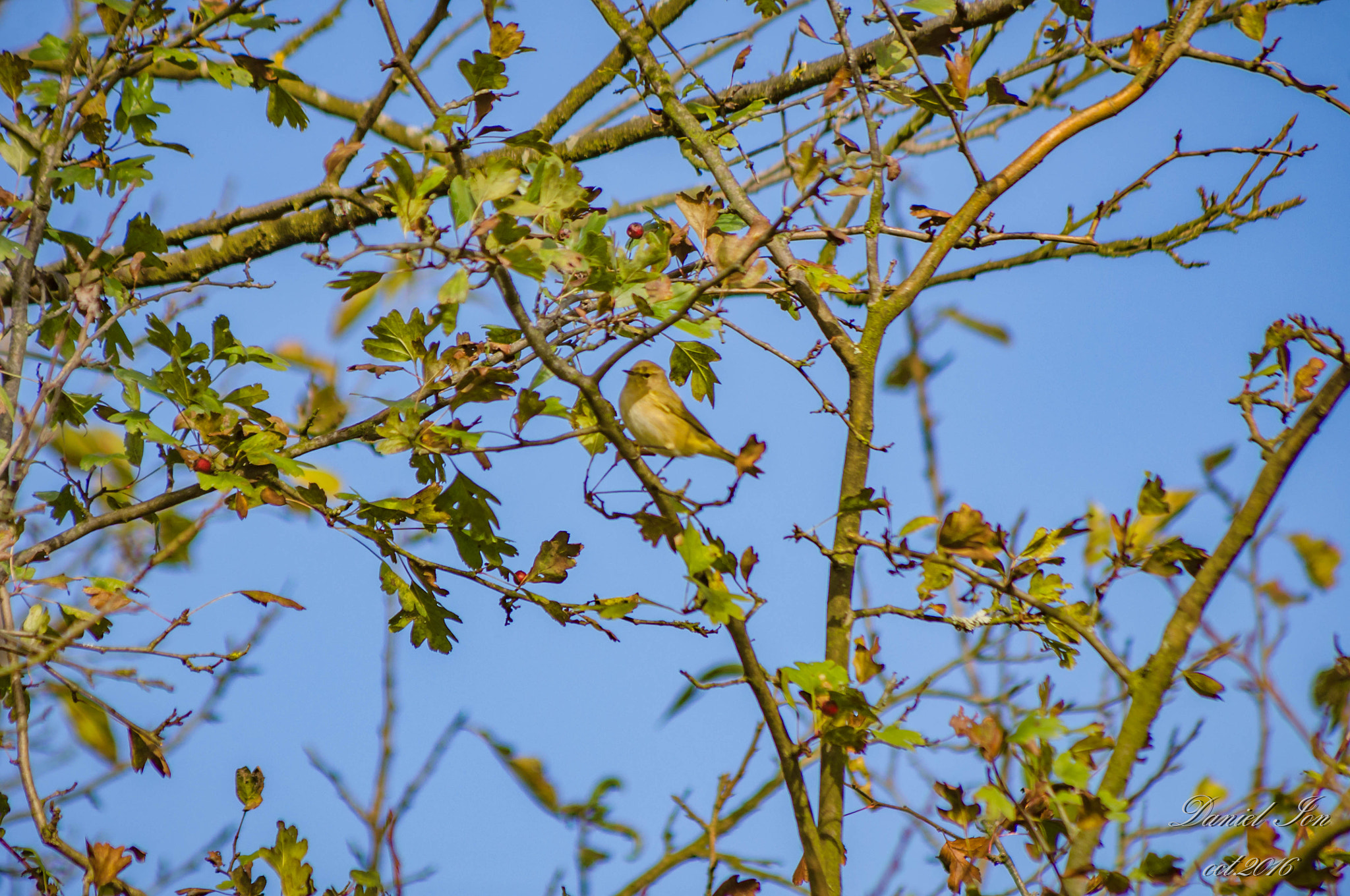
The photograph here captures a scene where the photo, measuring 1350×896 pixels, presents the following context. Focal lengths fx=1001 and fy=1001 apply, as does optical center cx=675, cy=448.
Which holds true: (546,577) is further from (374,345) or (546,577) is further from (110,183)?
(110,183)

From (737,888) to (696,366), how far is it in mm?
1108

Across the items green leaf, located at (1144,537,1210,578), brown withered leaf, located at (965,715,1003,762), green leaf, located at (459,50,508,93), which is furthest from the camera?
green leaf, located at (459,50,508,93)


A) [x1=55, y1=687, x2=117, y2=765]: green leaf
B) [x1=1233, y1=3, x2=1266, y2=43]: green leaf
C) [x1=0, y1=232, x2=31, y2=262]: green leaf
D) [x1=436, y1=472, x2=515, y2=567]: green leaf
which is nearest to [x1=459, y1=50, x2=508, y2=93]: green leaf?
[x1=436, y1=472, x2=515, y2=567]: green leaf

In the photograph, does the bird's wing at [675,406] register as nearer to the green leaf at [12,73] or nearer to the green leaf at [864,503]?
the green leaf at [864,503]

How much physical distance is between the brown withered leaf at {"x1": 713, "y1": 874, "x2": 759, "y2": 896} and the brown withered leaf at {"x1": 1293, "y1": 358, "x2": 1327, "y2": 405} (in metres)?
1.33

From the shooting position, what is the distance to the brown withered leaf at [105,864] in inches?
74.7

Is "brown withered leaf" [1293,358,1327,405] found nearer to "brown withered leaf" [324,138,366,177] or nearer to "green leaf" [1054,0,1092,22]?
"green leaf" [1054,0,1092,22]

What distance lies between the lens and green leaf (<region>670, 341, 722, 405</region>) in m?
2.29

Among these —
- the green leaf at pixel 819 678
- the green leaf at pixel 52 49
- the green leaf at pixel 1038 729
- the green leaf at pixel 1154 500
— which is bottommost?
the green leaf at pixel 1038 729

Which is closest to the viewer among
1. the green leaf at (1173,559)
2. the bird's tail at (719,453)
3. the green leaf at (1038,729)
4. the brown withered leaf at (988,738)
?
the green leaf at (1038,729)

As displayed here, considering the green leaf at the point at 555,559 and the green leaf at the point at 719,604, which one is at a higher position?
the green leaf at the point at 555,559

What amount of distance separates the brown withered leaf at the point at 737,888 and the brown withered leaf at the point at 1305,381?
1335 millimetres

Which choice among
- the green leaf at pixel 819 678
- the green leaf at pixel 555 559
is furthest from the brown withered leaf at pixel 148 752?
the green leaf at pixel 819 678

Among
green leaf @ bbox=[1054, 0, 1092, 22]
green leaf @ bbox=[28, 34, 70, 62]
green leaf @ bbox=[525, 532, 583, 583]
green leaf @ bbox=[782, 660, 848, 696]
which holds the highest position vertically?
green leaf @ bbox=[28, 34, 70, 62]
